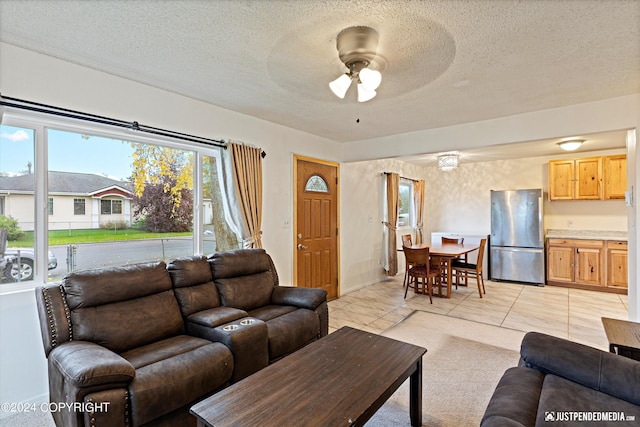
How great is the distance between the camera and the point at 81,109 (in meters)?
2.43

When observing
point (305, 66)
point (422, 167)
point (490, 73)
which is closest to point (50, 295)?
point (305, 66)

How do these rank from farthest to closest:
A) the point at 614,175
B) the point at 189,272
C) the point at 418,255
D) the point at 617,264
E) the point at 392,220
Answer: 1. the point at 392,220
2. the point at 614,175
3. the point at 617,264
4. the point at 418,255
5. the point at 189,272

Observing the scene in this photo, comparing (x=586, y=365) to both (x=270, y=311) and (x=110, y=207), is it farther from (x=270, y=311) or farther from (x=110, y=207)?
(x=110, y=207)

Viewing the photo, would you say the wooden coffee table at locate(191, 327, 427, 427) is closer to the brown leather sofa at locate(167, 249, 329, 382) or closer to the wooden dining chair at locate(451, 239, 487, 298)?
the brown leather sofa at locate(167, 249, 329, 382)

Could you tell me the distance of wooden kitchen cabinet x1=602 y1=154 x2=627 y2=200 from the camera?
5188 millimetres

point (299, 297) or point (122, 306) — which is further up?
point (122, 306)

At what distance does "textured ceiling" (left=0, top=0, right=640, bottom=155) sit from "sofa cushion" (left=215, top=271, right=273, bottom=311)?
5.88 ft

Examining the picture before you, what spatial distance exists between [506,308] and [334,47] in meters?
4.18

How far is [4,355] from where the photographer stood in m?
2.10

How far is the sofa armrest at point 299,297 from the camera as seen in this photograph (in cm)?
293

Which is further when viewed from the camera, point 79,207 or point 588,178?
point 588,178

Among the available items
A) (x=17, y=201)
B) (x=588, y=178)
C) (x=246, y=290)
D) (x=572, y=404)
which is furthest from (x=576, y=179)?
(x=17, y=201)

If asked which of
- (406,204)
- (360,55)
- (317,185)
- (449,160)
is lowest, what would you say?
(406,204)

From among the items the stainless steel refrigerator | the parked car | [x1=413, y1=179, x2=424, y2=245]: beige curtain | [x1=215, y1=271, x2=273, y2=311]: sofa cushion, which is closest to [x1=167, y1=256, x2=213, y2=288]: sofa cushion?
[x1=215, y1=271, x2=273, y2=311]: sofa cushion
